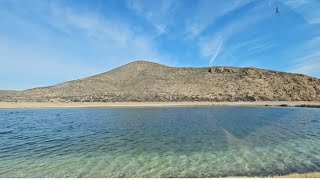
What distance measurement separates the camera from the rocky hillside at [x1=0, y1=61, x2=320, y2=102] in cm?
10344

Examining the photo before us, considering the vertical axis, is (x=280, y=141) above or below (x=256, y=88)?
below

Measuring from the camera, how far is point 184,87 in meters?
118

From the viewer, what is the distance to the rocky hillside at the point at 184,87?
339 ft

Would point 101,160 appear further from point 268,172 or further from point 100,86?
point 100,86

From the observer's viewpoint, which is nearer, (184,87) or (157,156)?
(157,156)

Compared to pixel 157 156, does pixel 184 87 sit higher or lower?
higher

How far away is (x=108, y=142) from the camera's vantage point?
20156 millimetres

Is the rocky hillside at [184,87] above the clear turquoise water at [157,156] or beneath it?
above

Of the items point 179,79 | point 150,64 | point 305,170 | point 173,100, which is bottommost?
point 305,170

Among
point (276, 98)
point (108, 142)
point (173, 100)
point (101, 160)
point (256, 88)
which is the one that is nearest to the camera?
point (101, 160)

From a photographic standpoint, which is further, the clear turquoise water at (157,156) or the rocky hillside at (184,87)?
the rocky hillside at (184,87)

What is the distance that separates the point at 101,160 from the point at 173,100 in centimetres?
8298

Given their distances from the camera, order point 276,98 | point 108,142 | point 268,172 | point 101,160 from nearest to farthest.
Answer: point 268,172 < point 101,160 < point 108,142 < point 276,98

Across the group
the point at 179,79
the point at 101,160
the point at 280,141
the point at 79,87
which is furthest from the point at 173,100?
the point at 101,160
